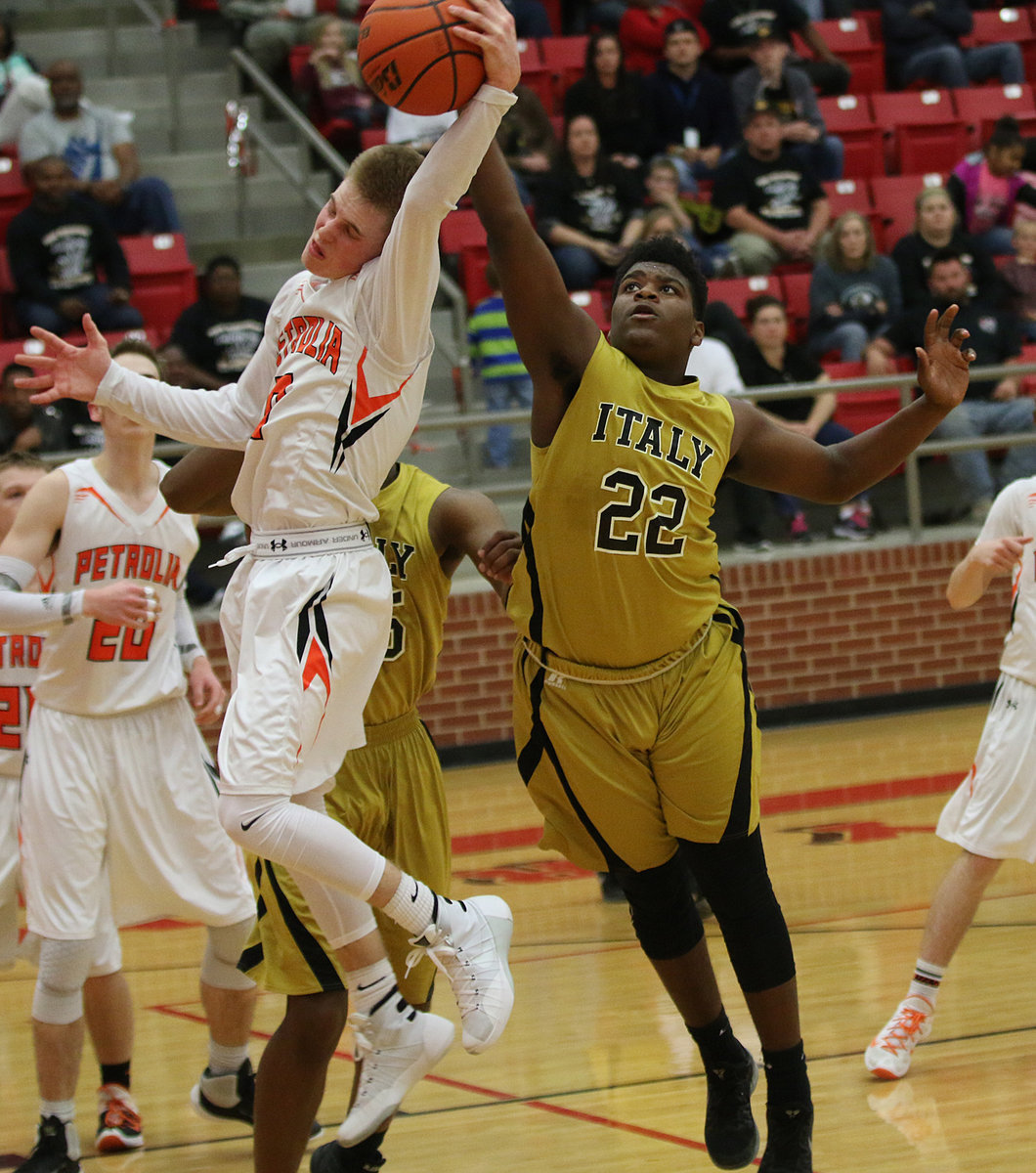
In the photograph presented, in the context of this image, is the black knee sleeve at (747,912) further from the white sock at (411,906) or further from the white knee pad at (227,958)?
the white knee pad at (227,958)

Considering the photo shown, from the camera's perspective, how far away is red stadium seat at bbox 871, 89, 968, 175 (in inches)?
515

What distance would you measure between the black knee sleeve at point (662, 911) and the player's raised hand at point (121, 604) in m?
1.30

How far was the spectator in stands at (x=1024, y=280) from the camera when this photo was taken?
11352 mm

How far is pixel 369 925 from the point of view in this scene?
141 inches

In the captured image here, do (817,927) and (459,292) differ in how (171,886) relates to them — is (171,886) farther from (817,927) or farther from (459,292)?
(459,292)

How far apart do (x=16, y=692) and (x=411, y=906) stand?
2.03 m

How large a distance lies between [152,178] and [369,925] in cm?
879

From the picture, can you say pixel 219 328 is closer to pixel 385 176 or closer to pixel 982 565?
pixel 982 565

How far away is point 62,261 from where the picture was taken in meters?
10.2

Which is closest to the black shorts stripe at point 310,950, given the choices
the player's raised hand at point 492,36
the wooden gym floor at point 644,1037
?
the wooden gym floor at point 644,1037

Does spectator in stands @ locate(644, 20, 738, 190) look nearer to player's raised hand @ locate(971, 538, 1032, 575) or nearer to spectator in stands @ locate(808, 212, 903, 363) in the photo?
spectator in stands @ locate(808, 212, 903, 363)

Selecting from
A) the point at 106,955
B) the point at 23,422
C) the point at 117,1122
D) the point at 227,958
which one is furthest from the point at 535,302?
the point at 23,422

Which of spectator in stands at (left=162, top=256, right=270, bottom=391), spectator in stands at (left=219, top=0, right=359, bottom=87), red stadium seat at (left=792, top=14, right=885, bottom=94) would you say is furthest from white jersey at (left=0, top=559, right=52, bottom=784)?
red stadium seat at (left=792, top=14, right=885, bottom=94)

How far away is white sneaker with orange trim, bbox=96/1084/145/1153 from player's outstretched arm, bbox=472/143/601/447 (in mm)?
2328
